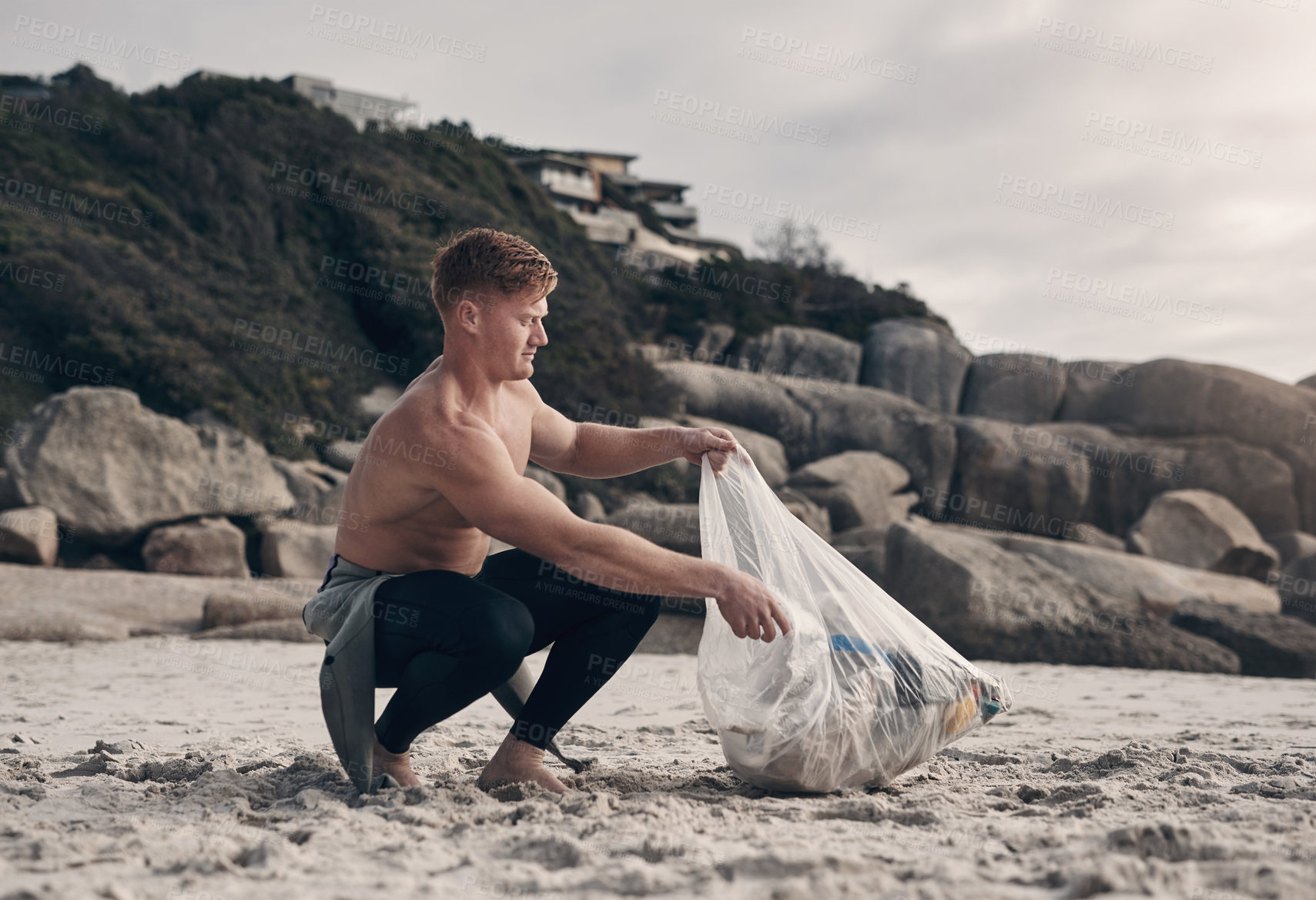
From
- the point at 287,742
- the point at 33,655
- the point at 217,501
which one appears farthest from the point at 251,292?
the point at 287,742

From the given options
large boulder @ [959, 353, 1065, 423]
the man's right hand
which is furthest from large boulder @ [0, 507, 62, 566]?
large boulder @ [959, 353, 1065, 423]

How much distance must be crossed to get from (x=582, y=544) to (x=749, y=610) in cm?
41

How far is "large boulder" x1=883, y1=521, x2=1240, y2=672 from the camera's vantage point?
252 inches

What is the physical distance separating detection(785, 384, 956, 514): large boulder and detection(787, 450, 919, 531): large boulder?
0.66m

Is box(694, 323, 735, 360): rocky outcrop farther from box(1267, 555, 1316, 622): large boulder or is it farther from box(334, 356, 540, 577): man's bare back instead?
box(334, 356, 540, 577): man's bare back

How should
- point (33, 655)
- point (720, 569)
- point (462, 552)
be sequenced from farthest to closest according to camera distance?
1. point (33, 655)
2. point (462, 552)
3. point (720, 569)

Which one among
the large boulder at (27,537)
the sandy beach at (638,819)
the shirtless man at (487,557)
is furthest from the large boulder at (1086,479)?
the shirtless man at (487,557)

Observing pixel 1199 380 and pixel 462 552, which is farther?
pixel 1199 380

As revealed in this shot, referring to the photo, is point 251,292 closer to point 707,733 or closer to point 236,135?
point 236,135

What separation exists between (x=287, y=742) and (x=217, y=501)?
6631mm

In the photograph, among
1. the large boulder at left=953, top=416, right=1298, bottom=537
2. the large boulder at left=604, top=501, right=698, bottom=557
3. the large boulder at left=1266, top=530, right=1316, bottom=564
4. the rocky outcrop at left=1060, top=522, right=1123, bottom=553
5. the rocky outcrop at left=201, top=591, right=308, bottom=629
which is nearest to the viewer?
the rocky outcrop at left=201, top=591, right=308, bottom=629

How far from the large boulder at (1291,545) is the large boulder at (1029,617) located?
9081 millimetres

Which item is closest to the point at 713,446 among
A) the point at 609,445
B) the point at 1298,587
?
the point at 609,445

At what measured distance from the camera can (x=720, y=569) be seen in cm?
223
